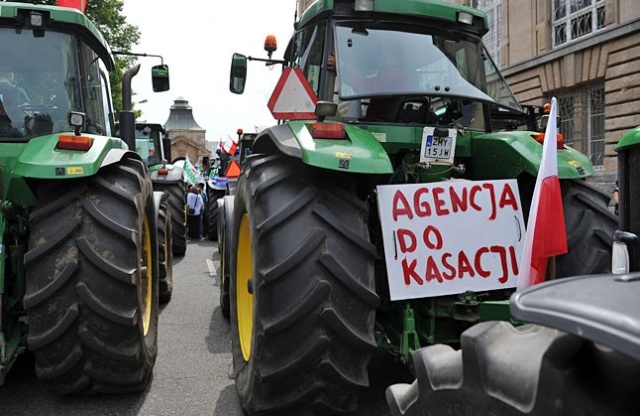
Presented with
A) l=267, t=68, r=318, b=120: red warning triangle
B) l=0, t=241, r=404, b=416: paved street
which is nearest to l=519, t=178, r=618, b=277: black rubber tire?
l=0, t=241, r=404, b=416: paved street

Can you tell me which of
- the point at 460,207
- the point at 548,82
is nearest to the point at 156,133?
the point at 460,207

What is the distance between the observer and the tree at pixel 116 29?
23859 mm

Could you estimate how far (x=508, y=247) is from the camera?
3.22 metres

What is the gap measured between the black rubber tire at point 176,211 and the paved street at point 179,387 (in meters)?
4.52

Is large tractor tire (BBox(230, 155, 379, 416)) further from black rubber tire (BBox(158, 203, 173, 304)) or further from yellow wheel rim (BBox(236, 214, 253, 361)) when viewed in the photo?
black rubber tire (BBox(158, 203, 173, 304))

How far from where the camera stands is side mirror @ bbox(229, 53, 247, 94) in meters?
4.89

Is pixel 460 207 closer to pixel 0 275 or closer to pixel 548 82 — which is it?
pixel 0 275

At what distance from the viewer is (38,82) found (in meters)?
4.04

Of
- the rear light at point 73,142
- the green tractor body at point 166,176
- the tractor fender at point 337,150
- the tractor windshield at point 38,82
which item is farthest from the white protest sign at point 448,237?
the green tractor body at point 166,176

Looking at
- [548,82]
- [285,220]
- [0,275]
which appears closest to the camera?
[285,220]

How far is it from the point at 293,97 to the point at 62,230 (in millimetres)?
1782

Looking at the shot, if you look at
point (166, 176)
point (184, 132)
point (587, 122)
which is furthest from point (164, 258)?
point (184, 132)

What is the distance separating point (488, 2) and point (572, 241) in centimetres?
1876

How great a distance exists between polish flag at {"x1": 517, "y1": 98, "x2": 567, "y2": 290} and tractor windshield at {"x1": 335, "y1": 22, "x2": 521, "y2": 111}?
159 cm
